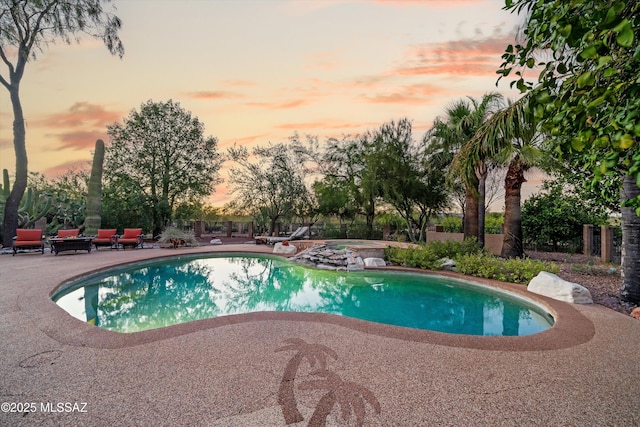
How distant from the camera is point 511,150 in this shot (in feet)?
29.7

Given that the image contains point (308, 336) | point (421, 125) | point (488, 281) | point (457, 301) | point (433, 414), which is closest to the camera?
point (433, 414)

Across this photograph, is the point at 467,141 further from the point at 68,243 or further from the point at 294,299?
the point at 68,243

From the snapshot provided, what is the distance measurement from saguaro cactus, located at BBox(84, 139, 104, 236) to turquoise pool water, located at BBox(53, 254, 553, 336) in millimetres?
6433

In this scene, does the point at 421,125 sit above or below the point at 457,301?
above

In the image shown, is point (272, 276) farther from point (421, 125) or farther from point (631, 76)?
point (421, 125)

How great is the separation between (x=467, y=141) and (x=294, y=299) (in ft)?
28.0

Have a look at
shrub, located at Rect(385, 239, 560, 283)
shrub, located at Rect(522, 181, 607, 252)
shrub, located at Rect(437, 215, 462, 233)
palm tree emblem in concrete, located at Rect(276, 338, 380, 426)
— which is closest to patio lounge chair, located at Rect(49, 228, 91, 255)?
shrub, located at Rect(385, 239, 560, 283)

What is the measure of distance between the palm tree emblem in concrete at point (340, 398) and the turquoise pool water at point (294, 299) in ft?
9.58

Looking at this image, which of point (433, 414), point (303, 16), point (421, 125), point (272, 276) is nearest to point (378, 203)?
point (421, 125)

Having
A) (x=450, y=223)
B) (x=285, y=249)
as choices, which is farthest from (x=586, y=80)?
(x=450, y=223)

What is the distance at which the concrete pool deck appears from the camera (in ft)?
7.32

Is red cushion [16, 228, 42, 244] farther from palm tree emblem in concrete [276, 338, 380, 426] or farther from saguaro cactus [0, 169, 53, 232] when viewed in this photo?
palm tree emblem in concrete [276, 338, 380, 426]

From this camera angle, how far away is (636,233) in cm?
549

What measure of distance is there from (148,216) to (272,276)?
10735mm
